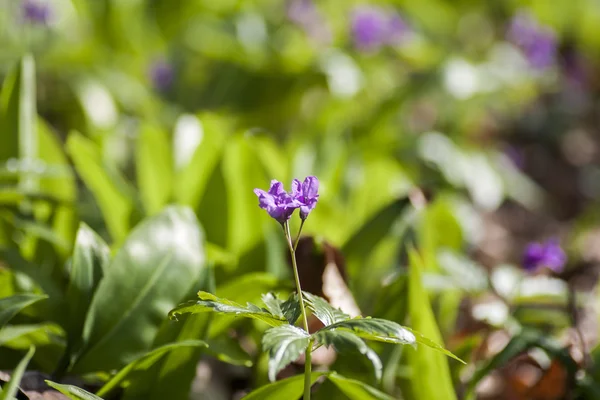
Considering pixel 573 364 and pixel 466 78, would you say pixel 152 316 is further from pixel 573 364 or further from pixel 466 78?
pixel 466 78

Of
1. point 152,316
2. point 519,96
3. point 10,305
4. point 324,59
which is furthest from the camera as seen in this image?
point 519,96

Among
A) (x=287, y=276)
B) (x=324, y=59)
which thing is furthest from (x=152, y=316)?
(x=324, y=59)

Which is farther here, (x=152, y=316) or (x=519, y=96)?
(x=519, y=96)

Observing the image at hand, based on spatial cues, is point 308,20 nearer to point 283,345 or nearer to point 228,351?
point 228,351

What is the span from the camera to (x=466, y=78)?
242 cm

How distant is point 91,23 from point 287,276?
1.96 m

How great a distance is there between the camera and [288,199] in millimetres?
894

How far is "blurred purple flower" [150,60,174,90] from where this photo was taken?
2625 millimetres

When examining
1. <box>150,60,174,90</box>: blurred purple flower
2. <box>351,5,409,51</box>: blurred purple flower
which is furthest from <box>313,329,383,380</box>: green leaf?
<box>150,60,174,90</box>: blurred purple flower

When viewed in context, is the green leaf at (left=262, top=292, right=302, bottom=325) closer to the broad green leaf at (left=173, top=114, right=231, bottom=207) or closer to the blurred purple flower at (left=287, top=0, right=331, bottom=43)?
the broad green leaf at (left=173, top=114, right=231, bottom=207)

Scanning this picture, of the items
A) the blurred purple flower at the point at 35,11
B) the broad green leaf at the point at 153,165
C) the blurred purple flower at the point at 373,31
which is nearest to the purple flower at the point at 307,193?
the broad green leaf at the point at 153,165

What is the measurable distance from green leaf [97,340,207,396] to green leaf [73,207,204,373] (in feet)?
0.19

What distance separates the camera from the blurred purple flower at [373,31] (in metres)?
2.48

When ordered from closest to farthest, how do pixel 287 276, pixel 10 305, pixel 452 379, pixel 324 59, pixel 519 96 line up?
pixel 10 305 → pixel 452 379 → pixel 287 276 → pixel 324 59 → pixel 519 96
